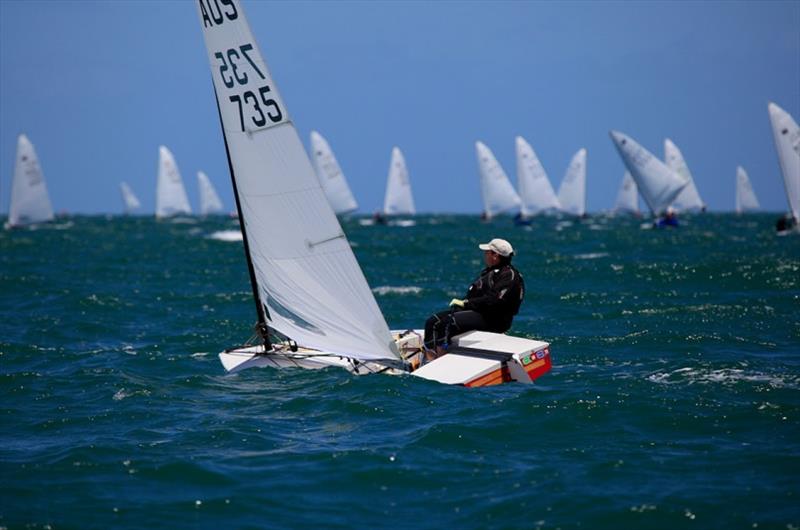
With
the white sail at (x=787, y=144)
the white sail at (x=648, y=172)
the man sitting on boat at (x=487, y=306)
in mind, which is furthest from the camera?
the white sail at (x=648, y=172)

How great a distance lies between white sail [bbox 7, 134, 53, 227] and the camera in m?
63.6

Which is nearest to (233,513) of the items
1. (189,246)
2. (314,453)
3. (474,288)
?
(314,453)

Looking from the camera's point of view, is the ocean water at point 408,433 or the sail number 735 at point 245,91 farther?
the sail number 735 at point 245,91

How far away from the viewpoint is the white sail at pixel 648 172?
57.6m

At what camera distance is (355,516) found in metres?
6.80

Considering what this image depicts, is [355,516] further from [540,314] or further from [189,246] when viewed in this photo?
[189,246]

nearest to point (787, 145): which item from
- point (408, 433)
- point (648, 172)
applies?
→ point (648, 172)

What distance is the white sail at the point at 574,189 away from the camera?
77.9m

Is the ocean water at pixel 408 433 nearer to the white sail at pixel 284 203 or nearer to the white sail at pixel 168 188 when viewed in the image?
the white sail at pixel 284 203

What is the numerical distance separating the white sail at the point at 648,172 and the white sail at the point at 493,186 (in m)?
13.7

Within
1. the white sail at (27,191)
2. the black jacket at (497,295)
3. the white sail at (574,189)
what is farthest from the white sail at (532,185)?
the black jacket at (497,295)

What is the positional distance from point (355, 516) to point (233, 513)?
879 mm

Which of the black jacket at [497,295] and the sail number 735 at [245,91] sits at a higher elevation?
the sail number 735 at [245,91]

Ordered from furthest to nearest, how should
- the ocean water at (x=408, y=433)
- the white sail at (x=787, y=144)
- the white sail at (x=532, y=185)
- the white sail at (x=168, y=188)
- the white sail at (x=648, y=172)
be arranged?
the white sail at (x=168, y=188), the white sail at (x=532, y=185), the white sail at (x=648, y=172), the white sail at (x=787, y=144), the ocean water at (x=408, y=433)
